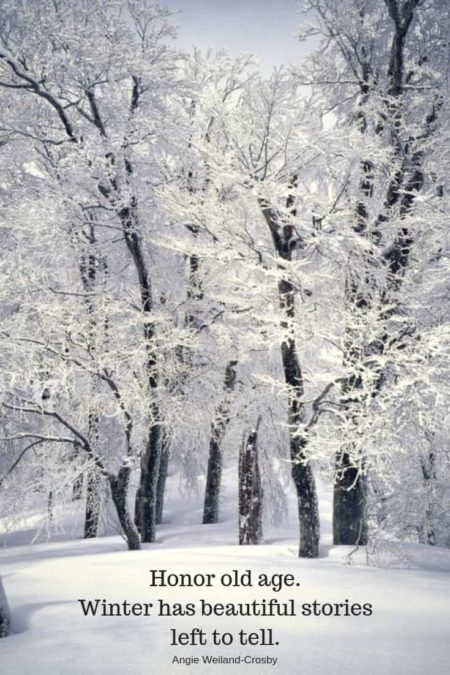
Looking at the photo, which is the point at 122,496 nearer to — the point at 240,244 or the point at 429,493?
the point at 240,244

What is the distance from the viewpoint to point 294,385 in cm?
755

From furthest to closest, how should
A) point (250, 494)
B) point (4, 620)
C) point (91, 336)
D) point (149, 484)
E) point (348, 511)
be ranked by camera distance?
point (250, 494), point (149, 484), point (91, 336), point (348, 511), point (4, 620)

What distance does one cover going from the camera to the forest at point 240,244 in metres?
6.84

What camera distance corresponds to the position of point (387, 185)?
8.34 m

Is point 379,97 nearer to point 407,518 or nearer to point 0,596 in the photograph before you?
point 0,596

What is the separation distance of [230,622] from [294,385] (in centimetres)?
417

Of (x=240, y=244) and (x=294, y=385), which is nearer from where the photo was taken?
(x=240, y=244)

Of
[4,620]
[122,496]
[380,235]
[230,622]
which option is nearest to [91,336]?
[122,496]

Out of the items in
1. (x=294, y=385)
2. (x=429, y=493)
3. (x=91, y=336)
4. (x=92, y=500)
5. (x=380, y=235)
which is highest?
(x=380, y=235)

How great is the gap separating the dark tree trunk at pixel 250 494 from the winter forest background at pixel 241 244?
36 millimetres

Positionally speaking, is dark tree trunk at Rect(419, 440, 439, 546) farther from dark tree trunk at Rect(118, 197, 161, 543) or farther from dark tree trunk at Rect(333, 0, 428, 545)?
dark tree trunk at Rect(118, 197, 161, 543)

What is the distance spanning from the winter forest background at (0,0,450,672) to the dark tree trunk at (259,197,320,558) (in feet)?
0.11

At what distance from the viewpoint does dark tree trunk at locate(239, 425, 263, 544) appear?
9875 millimetres

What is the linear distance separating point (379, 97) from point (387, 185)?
146cm
